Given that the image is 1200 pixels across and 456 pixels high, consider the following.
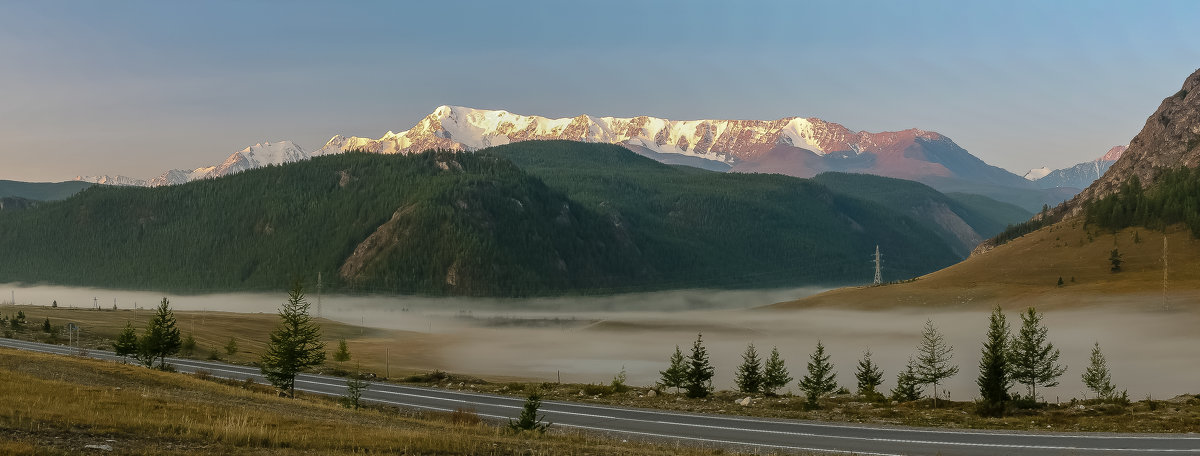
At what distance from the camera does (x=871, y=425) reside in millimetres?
52969

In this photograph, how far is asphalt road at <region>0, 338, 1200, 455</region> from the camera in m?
43.8

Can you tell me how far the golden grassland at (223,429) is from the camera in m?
32.6

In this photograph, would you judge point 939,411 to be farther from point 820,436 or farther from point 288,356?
point 288,356

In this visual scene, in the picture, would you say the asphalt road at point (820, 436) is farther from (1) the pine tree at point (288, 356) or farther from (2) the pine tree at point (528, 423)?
(1) the pine tree at point (288, 356)

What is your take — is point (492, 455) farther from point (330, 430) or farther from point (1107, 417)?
point (1107, 417)


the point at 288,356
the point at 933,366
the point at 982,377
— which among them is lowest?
the point at 933,366

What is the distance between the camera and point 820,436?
159 feet

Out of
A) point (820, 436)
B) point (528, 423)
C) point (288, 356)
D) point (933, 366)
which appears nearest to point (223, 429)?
point (528, 423)

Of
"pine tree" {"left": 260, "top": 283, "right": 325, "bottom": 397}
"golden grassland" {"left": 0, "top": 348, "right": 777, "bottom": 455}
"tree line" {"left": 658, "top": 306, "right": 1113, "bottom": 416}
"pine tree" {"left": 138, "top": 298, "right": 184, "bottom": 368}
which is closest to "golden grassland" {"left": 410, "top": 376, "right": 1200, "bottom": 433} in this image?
"tree line" {"left": 658, "top": 306, "right": 1113, "bottom": 416}

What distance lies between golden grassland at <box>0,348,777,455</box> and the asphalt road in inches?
206

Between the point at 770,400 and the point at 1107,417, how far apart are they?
63.0ft

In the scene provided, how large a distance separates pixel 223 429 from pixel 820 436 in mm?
26221

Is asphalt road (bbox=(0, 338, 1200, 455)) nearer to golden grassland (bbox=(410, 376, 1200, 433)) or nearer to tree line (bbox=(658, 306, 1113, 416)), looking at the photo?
golden grassland (bbox=(410, 376, 1200, 433))

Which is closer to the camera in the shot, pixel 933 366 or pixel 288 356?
pixel 288 356
